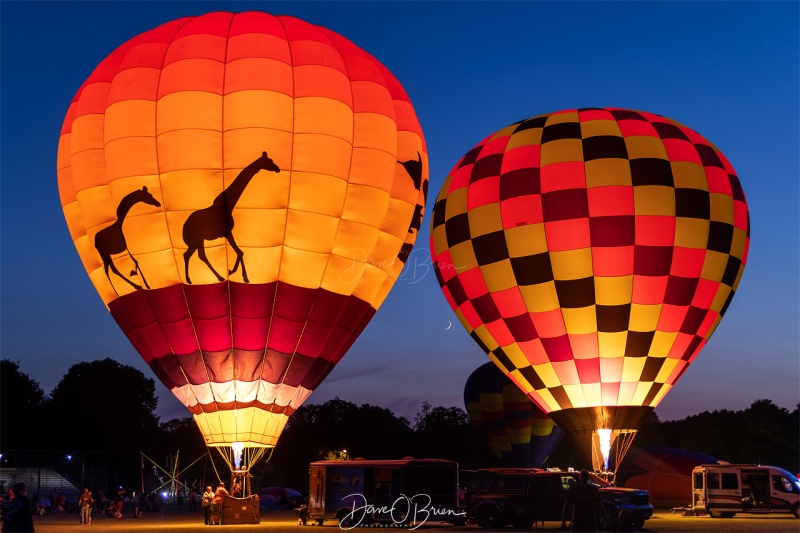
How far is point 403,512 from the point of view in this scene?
54.3 ft

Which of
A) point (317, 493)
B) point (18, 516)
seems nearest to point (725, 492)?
Answer: point (317, 493)

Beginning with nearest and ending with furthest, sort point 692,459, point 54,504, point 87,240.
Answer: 1. point 87,240
2. point 692,459
3. point 54,504

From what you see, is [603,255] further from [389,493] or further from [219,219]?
[219,219]

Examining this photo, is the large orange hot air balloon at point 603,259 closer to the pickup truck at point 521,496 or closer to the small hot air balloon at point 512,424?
the pickup truck at point 521,496

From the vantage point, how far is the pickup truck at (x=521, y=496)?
1502cm

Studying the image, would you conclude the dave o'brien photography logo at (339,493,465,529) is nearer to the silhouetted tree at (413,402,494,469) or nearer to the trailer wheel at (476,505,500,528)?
the trailer wheel at (476,505,500,528)

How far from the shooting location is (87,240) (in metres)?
16.3

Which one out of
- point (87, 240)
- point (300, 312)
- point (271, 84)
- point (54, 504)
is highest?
point (271, 84)

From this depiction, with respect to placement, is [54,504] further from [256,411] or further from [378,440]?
[378,440]

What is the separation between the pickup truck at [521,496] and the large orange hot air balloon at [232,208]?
3.30 metres

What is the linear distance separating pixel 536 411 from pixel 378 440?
1213 inches

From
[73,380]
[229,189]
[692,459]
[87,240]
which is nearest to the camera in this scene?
[229,189]

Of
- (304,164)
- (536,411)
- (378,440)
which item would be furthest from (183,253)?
(378,440)

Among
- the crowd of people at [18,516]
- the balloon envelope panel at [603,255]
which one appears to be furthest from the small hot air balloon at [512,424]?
the crowd of people at [18,516]
